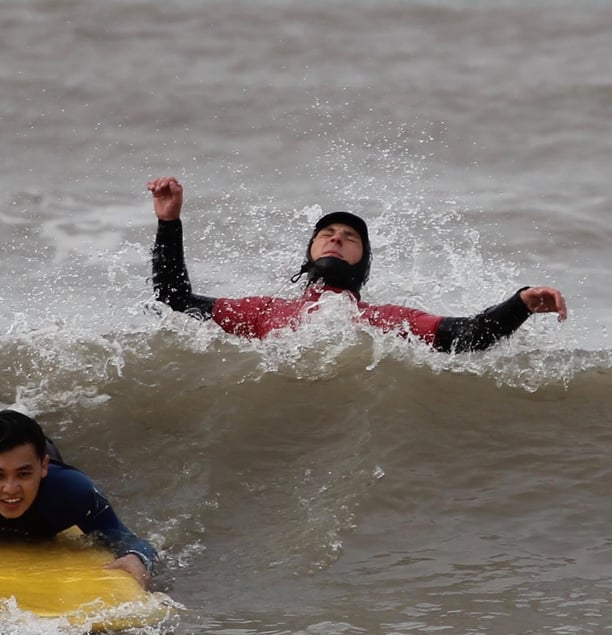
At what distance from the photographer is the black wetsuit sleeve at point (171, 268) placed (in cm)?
664

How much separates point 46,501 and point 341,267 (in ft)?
Answer: 7.58

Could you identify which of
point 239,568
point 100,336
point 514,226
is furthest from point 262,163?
point 239,568

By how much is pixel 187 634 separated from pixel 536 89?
966 cm

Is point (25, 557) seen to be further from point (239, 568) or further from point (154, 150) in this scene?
point (154, 150)

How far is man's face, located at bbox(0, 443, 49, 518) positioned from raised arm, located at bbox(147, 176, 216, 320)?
1883 mm

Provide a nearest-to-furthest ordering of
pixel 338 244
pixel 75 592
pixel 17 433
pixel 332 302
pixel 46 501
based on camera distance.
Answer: pixel 75 592 < pixel 17 433 < pixel 46 501 < pixel 332 302 < pixel 338 244

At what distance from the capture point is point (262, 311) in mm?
6801

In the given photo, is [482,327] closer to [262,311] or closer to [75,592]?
[262,311]

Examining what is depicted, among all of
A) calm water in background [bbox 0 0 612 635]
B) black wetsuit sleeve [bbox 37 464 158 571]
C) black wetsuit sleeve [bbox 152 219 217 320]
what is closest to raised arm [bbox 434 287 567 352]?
calm water in background [bbox 0 0 612 635]

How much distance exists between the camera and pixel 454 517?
566cm

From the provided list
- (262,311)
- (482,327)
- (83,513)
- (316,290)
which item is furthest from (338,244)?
(83,513)

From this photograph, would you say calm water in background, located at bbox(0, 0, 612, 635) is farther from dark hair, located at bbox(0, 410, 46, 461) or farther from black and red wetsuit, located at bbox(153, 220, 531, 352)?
dark hair, located at bbox(0, 410, 46, 461)

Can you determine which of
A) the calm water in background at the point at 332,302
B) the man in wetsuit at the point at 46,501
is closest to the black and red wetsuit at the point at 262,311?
the calm water in background at the point at 332,302

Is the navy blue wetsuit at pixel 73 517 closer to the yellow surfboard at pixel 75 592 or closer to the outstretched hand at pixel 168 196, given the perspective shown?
the yellow surfboard at pixel 75 592
